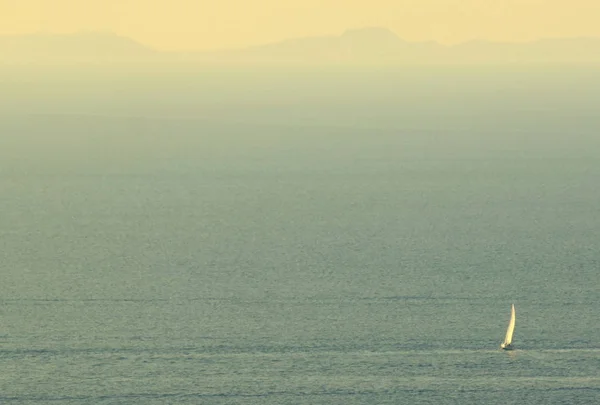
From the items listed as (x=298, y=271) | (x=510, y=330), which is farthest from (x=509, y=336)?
(x=298, y=271)

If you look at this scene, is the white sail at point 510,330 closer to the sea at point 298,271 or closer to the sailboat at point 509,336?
the sailboat at point 509,336

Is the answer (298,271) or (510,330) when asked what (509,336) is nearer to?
(510,330)

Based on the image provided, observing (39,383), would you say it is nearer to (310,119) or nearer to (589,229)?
(589,229)

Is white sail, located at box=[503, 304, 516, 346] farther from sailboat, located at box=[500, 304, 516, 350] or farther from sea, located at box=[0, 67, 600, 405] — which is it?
sea, located at box=[0, 67, 600, 405]

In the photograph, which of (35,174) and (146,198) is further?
(35,174)

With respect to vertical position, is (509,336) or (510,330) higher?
(510,330)

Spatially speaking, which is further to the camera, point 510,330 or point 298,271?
point 298,271

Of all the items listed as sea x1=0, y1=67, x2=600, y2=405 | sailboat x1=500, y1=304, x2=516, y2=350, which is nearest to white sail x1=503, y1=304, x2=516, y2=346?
sailboat x1=500, y1=304, x2=516, y2=350

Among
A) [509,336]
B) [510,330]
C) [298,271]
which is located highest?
[298,271]

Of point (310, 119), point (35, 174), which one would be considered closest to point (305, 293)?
point (35, 174)
